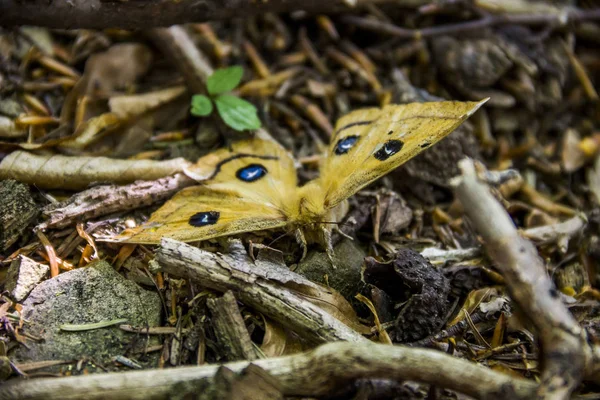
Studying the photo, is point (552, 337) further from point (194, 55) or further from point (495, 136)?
point (194, 55)

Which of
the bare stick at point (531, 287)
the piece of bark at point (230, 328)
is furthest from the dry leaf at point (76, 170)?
the bare stick at point (531, 287)

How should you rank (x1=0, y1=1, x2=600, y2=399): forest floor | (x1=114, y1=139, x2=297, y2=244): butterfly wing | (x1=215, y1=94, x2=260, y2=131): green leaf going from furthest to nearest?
1. (x1=215, y1=94, x2=260, y2=131): green leaf
2. (x1=114, y1=139, x2=297, y2=244): butterfly wing
3. (x1=0, y1=1, x2=600, y2=399): forest floor

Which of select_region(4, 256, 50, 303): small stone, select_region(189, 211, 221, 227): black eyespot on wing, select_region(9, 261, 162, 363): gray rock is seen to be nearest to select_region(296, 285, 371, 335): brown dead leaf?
select_region(189, 211, 221, 227): black eyespot on wing

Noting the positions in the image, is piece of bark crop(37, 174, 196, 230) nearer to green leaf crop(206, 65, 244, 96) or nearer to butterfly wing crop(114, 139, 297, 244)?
butterfly wing crop(114, 139, 297, 244)

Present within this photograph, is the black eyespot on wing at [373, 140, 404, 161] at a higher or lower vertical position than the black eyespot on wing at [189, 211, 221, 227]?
higher

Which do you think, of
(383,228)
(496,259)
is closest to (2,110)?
(383,228)

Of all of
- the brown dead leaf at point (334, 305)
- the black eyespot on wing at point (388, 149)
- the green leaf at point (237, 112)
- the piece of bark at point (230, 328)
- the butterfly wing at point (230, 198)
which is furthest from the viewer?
the green leaf at point (237, 112)

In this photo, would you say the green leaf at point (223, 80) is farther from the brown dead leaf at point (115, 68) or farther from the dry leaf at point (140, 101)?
the brown dead leaf at point (115, 68)
